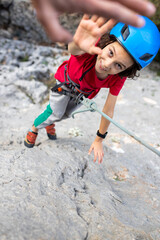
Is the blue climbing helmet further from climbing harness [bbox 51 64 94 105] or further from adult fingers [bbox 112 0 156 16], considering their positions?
adult fingers [bbox 112 0 156 16]

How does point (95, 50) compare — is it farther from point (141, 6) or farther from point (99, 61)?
point (99, 61)

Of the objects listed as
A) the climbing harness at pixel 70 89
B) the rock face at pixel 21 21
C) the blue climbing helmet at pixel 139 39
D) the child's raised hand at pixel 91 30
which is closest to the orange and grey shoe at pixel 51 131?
the climbing harness at pixel 70 89

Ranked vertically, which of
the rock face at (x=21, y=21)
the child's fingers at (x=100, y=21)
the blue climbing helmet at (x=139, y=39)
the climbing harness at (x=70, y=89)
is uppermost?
the child's fingers at (x=100, y=21)

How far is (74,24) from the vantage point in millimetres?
6684

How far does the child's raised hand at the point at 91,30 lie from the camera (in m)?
0.84

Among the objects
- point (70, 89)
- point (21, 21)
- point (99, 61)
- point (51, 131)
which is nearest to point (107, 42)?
point (99, 61)

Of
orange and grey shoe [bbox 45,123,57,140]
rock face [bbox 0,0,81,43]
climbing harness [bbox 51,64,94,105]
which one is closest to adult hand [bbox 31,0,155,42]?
climbing harness [bbox 51,64,94,105]

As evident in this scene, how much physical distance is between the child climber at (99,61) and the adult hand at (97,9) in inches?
11.0

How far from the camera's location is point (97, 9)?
1.76 ft

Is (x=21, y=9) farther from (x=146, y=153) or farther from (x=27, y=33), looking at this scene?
(x=146, y=153)

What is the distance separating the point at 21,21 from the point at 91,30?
6.49m

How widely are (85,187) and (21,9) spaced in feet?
20.9

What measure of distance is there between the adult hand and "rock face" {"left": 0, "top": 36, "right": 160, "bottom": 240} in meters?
0.97

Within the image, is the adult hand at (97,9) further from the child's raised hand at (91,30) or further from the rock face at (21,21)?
the rock face at (21,21)
